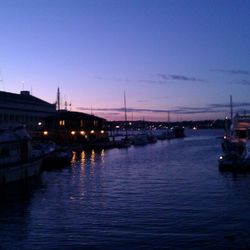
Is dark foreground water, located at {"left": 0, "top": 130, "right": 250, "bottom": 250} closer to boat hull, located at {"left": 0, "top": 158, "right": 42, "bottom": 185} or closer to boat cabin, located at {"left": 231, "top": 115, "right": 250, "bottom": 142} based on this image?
boat hull, located at {"left": 0, "top": 158, "right": 42, "bottom": 185}

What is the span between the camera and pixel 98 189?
131 feet

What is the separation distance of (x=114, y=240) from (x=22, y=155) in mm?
26510

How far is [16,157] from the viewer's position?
46188mm

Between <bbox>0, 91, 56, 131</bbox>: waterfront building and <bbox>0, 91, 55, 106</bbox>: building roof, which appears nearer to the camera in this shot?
<bbox>0, 91, 56, 131</bbox>: waterfront building

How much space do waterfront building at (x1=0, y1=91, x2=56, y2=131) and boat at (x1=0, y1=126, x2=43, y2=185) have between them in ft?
159

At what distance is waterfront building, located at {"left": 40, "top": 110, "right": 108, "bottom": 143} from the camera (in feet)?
352

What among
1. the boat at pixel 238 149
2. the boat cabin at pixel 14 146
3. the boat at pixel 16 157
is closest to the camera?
the boat at pixel 16 157

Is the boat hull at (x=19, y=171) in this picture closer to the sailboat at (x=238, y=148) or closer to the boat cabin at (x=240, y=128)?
the sailboat at (x=238, y=148)

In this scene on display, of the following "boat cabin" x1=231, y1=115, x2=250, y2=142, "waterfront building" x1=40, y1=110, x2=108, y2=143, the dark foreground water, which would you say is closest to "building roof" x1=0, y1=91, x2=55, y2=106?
"waterfront building" x1=40, y1=110, x2=108, y2=143

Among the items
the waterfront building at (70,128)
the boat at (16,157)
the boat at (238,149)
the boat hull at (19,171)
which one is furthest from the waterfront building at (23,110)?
the boat at (16,157)

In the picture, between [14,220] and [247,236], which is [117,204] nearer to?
[14,220]

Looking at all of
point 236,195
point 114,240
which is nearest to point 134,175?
point 236,195

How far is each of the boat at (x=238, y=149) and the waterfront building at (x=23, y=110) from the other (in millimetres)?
45527

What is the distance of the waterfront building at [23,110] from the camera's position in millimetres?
98500
